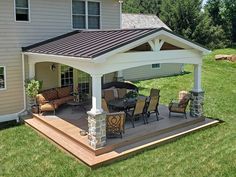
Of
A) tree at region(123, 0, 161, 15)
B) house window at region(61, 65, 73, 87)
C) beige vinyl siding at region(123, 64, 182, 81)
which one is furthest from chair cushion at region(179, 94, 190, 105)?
tree at region(123, 0, 161, 15)

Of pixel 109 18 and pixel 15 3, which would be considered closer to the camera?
pixel 15 3

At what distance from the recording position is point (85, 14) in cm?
1553

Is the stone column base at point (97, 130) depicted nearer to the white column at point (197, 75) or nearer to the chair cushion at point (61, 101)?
the chair cushion at point (61, 101)

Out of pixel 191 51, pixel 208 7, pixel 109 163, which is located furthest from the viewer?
pixel 208 7

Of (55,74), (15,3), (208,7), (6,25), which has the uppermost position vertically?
(208,7)

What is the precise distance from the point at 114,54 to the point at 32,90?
5.25m

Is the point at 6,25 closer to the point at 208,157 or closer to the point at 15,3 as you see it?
the point at 15,3

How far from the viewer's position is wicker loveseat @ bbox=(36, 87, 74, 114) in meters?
13.0

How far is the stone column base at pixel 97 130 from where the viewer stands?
31.0 ft

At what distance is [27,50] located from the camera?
13.3m

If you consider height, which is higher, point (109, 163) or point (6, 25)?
point (6, 25)

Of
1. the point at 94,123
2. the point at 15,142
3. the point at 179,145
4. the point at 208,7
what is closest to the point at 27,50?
the point at 15,142

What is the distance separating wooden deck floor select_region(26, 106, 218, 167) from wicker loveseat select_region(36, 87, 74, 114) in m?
0.38

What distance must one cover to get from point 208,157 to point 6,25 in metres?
9.70
